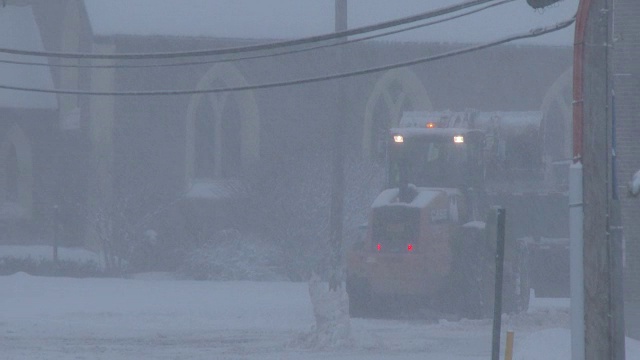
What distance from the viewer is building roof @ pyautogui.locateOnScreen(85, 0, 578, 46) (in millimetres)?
31812

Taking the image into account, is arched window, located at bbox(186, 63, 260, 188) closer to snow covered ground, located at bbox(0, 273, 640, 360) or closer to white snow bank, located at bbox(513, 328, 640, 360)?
snow covered ground, located at bbox(0, 273, 640, 360)

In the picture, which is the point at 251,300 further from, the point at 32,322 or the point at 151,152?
the point at 151,152

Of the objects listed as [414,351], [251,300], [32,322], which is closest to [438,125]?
[251,300]

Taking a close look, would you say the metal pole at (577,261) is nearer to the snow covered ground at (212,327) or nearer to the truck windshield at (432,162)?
the snow covered ground at (212,327)

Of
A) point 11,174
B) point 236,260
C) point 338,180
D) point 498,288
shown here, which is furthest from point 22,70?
point 498,288

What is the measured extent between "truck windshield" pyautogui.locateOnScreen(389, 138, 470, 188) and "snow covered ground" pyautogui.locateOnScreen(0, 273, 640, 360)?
278cm

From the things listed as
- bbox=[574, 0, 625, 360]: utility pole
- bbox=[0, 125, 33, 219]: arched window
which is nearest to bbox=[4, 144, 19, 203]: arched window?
bbox=[0, 125, 33, 219]: arched window

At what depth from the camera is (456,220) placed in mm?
20562

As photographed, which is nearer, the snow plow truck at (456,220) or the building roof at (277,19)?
the snow plow truck at (456,220)

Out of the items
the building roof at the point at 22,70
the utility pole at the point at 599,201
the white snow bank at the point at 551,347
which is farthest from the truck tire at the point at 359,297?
the building roof at the point at 22,70

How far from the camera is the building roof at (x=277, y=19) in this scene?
31.8 metres

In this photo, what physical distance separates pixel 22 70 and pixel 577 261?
2718 cm

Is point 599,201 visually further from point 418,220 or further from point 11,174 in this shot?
point 11,174

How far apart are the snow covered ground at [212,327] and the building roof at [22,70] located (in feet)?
32.0
